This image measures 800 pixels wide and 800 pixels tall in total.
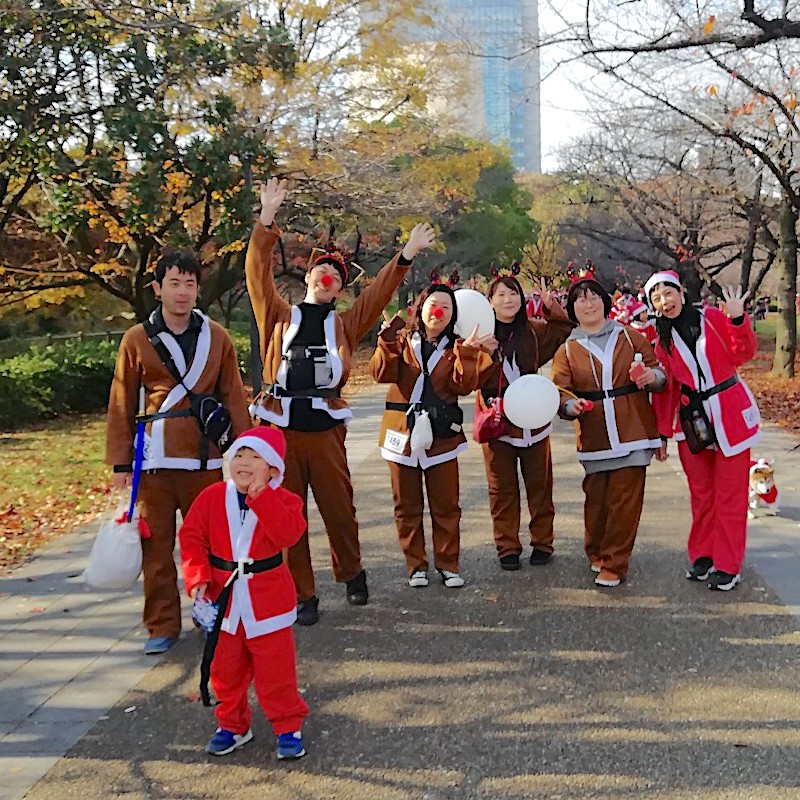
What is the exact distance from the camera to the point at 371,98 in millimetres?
18172

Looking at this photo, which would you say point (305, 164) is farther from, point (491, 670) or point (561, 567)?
point (491, 670)

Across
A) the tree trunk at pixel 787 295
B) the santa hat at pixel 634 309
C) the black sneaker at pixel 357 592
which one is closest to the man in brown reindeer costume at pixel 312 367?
the black sneaker at pixel 357 592

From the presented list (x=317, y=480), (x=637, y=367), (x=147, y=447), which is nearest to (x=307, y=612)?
(x=317, y=480)

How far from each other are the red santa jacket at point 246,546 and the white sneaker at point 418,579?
2.07 metres

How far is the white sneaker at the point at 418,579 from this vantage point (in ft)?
19.1

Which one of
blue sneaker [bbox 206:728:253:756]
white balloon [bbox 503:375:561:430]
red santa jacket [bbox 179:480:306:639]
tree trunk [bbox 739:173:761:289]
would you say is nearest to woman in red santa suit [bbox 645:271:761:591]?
white balloon [bbox 503:375:561:430]

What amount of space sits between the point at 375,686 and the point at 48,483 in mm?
6788

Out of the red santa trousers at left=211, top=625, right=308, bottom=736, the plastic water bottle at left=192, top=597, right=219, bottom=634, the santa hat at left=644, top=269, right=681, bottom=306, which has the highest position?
the santa hat at left=644, top=269, right=681, bottom=306

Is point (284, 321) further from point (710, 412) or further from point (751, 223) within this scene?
point (751, 223)

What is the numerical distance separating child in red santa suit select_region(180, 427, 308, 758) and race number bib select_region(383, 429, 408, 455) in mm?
1884

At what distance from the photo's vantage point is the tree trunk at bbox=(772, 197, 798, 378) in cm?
1864

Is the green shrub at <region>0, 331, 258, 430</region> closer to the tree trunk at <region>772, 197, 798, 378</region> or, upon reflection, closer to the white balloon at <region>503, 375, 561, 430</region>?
the white balloon at <region>503, 375, 561, 430</region>

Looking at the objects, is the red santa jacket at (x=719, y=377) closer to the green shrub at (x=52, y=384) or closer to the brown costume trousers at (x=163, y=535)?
the brown costume trousers at (x=163, y=535)

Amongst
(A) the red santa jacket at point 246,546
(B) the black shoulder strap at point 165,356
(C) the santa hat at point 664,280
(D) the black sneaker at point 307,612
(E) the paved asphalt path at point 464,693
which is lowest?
(E) the paved asphalt path at point 464,693
